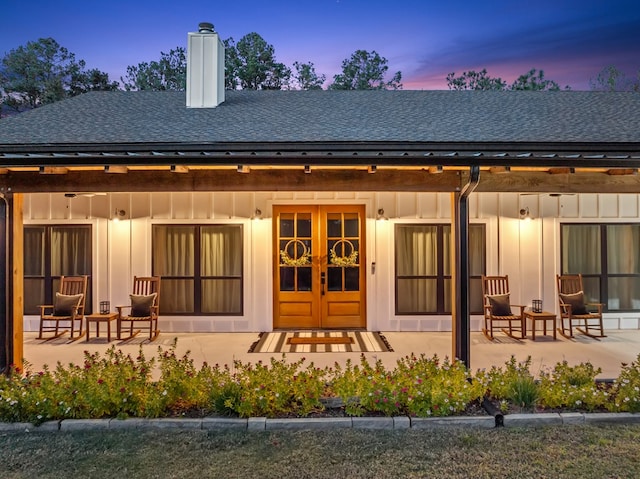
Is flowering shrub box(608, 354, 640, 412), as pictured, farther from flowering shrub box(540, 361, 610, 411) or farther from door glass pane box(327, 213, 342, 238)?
door glass pane box(327, 213, 342, 238)

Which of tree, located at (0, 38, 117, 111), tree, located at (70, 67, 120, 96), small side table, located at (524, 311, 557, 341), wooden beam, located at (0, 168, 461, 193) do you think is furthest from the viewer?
tree, located at (70, 67, 120, 96)

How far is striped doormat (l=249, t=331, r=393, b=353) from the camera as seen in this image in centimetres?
644

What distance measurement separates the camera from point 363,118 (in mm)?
7227

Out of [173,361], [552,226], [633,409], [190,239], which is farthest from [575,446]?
[190,239]

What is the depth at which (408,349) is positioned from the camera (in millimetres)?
6488

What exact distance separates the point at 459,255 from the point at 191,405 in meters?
2.97

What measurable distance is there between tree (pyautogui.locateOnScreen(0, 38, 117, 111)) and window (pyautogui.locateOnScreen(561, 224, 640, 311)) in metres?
18.8

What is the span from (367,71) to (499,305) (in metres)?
15.5

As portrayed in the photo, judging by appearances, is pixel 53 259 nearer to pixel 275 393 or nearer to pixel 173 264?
pixel 173 264

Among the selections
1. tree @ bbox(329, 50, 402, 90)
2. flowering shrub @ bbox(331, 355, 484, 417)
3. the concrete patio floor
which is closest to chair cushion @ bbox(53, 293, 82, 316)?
the concrete patio floor

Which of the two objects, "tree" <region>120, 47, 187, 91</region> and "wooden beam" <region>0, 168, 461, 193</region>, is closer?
"wooden beam" <region>0, 168, 461, 193</region>

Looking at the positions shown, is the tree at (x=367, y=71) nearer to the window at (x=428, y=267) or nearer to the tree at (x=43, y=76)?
the tree at (x=43, y=76)

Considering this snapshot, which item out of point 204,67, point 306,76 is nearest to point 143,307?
point 204,67

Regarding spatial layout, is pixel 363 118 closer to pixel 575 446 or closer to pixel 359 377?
pixel 359 377
